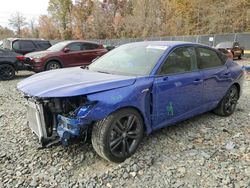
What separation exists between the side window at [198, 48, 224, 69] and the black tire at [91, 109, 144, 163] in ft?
5.72

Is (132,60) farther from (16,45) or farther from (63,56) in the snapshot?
(16,45)

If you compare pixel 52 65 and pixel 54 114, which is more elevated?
pixel 54 114

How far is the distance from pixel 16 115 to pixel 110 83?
9.75 ft

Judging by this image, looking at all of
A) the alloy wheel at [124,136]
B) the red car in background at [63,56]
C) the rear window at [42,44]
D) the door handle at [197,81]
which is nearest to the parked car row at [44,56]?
the red car in background at [63,56]

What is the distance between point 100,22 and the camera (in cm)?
4891

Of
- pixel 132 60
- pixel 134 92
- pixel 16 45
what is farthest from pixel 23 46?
pixel 134 92

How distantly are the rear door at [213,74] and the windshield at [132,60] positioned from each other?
94 cm

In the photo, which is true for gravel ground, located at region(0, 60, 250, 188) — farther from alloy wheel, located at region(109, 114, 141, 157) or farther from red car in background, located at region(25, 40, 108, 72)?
red car in background, located at region(25, 40, 108, 72)

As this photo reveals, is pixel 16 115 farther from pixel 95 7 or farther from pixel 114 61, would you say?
pixel 95 7

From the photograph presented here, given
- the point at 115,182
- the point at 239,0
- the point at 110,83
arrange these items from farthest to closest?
the point at 239,0, the point at 110,83, the point at 115,182

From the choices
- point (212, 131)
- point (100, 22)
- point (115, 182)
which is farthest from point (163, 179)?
point (100, 22)

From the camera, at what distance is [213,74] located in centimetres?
454

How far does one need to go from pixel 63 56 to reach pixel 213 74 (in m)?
7.29

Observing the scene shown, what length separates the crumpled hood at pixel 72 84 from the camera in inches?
114
